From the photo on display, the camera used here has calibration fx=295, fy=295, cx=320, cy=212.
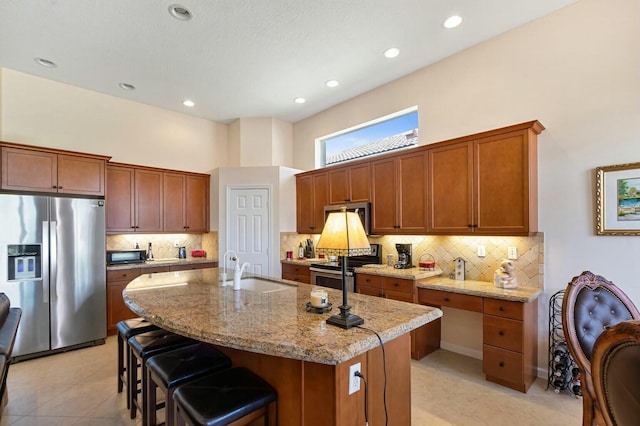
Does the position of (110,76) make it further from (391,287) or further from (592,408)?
(592,408)

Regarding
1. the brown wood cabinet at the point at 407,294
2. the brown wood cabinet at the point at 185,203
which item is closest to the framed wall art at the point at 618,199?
the brown wood cabinet at the point at 407,294

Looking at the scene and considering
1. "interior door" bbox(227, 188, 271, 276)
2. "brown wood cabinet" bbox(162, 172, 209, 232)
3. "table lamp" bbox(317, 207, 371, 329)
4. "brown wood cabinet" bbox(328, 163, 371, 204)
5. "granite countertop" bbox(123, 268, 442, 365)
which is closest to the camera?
"granite countertop" bbox(123, 268, 442, 365)

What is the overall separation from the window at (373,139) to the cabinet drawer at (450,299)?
1.99 meters

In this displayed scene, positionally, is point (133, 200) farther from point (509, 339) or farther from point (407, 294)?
point (509, 339)

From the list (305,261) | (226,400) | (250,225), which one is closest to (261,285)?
(226,400)

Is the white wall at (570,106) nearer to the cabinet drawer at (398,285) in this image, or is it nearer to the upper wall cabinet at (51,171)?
the cabinet drawer at (398,285)

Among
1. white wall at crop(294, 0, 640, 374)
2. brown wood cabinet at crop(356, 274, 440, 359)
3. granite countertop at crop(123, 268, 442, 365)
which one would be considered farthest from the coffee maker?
granite countertop at crop(123, 268, 442, 365)

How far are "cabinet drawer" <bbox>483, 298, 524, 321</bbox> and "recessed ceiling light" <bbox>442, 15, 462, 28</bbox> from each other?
272 cm

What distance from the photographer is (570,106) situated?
275 cm

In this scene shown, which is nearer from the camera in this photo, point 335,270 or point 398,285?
point 398,285

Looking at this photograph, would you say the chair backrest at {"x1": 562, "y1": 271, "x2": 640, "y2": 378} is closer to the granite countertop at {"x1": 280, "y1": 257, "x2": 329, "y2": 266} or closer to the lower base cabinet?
the granite countertop at {"x1": 280, "y1": 257, "x2": 329, "y2": 266}

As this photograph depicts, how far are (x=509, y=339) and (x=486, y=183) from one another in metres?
1.46

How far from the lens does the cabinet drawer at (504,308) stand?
2.56 meters

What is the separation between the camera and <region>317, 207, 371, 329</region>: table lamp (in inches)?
57.7
